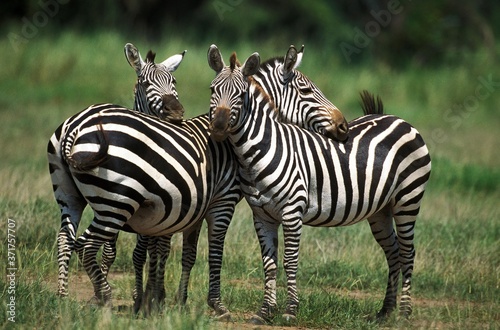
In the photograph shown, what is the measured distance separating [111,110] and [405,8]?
79.3 ft

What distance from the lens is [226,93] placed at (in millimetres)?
6477

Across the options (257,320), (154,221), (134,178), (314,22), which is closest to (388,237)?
(257,320)

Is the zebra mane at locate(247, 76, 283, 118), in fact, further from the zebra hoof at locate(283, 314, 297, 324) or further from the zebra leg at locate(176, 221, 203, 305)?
the zebra hoof at locate(283, 314, 297, 324)

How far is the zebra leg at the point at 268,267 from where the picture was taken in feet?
21.9

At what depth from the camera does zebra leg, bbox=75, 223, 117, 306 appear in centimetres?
612

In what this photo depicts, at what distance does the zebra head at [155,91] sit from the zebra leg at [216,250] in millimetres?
879

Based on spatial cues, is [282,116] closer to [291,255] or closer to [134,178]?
[291,255]

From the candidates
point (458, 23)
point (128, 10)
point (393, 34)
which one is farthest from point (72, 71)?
point (458, 23)

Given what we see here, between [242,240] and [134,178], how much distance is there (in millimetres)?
3396

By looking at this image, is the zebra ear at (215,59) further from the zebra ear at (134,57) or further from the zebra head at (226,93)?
the zebra ear at (134,57)

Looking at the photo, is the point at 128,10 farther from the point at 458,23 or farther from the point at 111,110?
the point at 111,110

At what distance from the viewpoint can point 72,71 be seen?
19312 mm

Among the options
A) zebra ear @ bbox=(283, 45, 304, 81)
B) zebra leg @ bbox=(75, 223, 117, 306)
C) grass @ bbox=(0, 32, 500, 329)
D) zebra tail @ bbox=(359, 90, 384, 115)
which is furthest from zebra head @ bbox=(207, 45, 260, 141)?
zebra tail @ bbox=(359, 90, 384, 115)

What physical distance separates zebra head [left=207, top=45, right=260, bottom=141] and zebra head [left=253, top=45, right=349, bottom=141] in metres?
0.82
